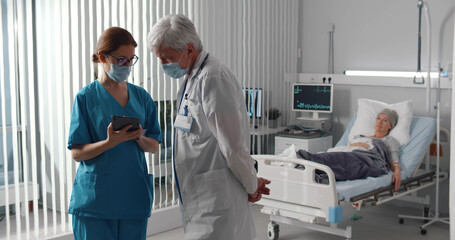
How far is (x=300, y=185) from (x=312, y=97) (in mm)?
1800

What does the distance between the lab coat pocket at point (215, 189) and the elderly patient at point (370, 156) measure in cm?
206

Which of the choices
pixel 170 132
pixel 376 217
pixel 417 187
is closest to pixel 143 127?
pixel 170 132

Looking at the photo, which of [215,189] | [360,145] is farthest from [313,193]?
[215,189]

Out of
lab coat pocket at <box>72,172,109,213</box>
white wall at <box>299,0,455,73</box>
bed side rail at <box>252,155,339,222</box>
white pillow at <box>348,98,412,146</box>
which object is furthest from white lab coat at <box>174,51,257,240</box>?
white wall at <box>299,0,455,73</box>

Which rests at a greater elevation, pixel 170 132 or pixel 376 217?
pixel 170 132

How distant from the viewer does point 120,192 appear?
6.93ft

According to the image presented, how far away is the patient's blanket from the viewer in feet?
12.6

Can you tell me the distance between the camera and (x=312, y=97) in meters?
5.27

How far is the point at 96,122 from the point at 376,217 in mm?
3352

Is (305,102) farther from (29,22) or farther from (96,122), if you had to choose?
(96,122)

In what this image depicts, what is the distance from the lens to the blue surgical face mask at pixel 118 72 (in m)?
2.11

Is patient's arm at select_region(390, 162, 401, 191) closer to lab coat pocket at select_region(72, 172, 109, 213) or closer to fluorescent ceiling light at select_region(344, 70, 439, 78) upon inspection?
fluorescent ceiling light at select_region(344, 70, 439, 78)

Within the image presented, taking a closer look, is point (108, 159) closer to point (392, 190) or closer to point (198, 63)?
point (198, 63)

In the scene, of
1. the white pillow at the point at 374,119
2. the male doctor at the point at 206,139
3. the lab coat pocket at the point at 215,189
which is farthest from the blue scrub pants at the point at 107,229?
the white pillow at the point at 374,119
